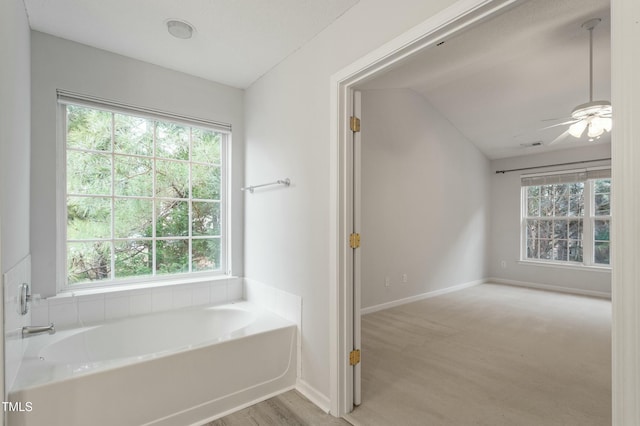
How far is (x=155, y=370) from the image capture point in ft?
5.75

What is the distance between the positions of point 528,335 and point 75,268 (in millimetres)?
4160

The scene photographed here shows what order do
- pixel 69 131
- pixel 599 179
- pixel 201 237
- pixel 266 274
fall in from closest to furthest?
1. pixel 69 131
2. pixel 266 274
3. pixel 201 237
4. pixel 599 179

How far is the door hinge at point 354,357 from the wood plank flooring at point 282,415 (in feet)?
1.07

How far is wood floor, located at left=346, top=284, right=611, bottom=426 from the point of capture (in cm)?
199

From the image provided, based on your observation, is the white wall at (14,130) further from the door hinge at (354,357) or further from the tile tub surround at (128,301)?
the door hinge at (354,357)

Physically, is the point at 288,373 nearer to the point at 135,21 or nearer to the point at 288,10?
the point at 288,10

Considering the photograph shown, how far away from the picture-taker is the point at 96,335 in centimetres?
220

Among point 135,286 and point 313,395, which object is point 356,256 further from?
point 135,286

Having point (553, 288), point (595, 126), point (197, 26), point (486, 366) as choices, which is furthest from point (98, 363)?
point (553, 288)

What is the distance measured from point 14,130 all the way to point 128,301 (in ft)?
4.52

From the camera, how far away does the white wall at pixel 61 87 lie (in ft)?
7.07

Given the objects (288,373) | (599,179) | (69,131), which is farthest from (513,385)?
(599,179)

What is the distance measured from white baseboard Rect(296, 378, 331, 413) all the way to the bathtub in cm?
7

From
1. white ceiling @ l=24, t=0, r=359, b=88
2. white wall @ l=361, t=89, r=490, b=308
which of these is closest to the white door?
white ceiling @ l=24, t=0, r=359, b=88
